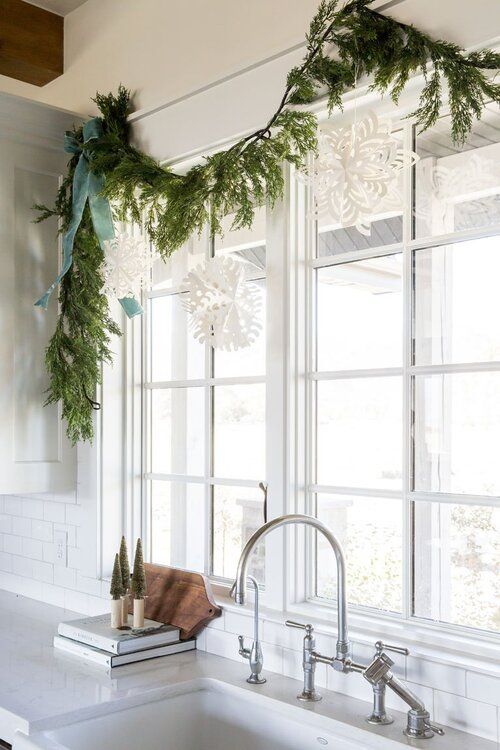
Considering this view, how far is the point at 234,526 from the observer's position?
8.26 feet

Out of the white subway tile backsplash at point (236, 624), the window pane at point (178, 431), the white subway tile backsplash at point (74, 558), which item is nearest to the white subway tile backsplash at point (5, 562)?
the white subway tile backsplash at point (74, 558)

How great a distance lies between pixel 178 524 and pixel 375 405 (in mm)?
909

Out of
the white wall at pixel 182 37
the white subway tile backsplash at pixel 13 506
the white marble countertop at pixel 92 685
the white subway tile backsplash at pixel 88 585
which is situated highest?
the white wall at pixel 182 37

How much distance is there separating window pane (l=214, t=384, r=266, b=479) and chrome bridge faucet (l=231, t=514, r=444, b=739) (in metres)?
0.55

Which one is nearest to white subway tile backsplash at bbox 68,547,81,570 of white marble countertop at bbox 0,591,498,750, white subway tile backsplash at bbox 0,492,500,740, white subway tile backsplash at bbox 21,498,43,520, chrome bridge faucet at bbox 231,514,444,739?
white subway tile backsplash at bbox 0,492,500,740

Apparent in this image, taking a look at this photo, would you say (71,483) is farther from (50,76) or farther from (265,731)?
(50,76)

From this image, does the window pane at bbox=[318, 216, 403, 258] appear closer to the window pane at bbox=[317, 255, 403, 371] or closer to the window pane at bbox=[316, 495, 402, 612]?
the window pane at bbox=[317, 255, 403, 371]

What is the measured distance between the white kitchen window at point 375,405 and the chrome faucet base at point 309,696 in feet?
0.65

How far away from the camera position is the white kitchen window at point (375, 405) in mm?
1896

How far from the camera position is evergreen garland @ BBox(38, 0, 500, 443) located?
1838mm

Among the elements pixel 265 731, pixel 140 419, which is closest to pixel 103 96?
pixel 140 419

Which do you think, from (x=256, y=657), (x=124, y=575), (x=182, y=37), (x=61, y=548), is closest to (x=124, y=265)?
(x=182, y=37)

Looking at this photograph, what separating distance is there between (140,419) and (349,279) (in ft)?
3.35

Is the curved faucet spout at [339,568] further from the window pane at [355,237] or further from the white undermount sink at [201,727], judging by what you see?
the window pane at [355,237]
